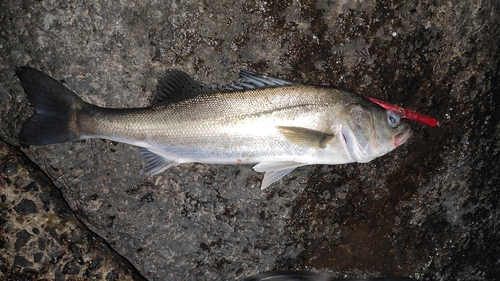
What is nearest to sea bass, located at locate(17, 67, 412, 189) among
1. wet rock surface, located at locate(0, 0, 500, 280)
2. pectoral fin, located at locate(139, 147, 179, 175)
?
pectoral fin, located at locate(139, 147, 179, 175)

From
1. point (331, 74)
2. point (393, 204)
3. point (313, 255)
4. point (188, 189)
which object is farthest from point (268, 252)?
point (331, 74)

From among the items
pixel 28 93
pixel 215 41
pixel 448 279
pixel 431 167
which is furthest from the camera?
pixel 448 279

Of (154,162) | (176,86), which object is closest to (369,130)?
(176,86)

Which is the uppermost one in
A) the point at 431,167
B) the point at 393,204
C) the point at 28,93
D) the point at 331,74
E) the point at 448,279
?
the point at 331,74

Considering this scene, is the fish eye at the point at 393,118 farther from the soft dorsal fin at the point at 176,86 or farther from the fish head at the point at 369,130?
the soft dorsal fin at the point at 176,86

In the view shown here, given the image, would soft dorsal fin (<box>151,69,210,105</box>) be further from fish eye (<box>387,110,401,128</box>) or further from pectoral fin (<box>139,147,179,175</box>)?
fish eye (<box>387,110,401,128</box>)

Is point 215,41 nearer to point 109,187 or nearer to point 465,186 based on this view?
point 109,187

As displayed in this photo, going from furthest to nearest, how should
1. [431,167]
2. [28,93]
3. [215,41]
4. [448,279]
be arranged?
[448,279], [431,167], [215,41], [28,93]
